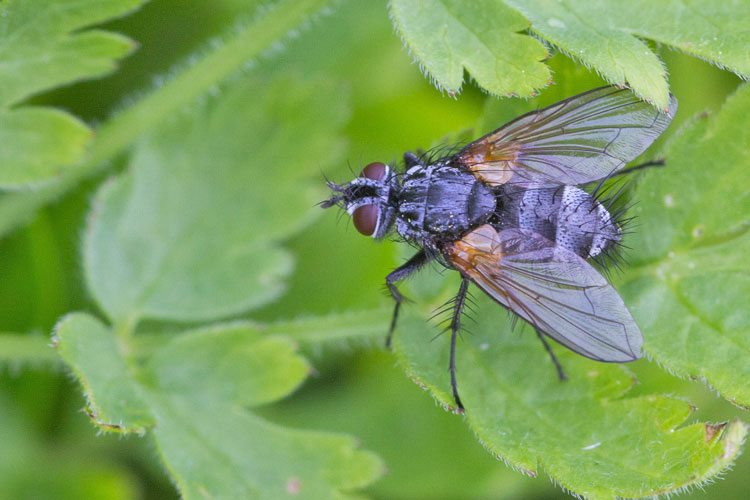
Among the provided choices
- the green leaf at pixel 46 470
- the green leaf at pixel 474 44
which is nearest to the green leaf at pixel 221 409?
the green leaf at pixel 46 470

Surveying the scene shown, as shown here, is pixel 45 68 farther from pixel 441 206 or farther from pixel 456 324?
pixel 456 324

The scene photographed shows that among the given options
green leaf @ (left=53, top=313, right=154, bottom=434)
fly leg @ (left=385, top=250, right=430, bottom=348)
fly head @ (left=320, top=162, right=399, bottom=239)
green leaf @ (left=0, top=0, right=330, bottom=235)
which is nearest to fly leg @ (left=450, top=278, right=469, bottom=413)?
fly leg @ (left=385, top=250, right=430, bottom=348)

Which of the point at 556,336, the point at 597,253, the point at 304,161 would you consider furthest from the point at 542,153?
the point at 304,161

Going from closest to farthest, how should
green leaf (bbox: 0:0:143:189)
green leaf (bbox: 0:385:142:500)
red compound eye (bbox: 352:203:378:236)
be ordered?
green leaf (bbox: 0:0:143:189)
red compound eye (bbox: 352:203:378:236)
green leaf (bbox: 0:385:142:500)

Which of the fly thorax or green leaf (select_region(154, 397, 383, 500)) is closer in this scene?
green leaf (select_region(154, 397, 383, 500))

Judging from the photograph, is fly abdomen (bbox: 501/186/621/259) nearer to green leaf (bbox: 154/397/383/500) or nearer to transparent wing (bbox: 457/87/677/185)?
transparent wing (bbox: 457/87/677/185)

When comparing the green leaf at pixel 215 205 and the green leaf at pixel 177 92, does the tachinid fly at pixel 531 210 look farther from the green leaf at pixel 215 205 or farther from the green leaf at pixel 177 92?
the green leaf at pixel 177 92
